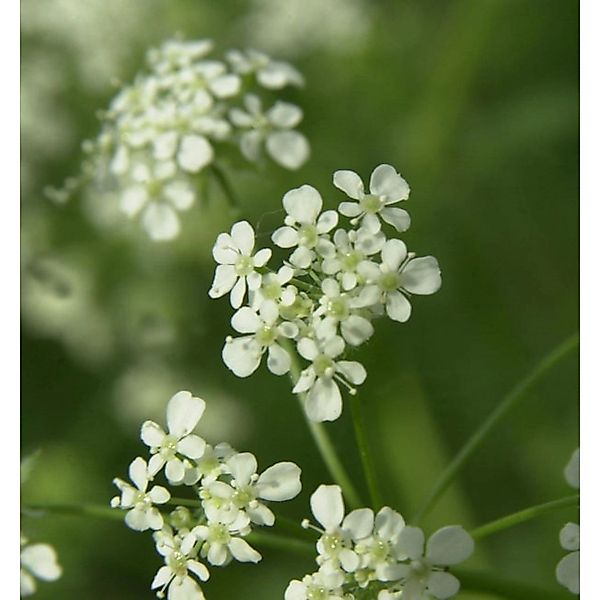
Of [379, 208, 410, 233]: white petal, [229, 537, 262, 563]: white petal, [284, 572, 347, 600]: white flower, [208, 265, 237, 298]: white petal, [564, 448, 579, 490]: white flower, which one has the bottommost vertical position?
[284, 572, 347, 600]: white flower

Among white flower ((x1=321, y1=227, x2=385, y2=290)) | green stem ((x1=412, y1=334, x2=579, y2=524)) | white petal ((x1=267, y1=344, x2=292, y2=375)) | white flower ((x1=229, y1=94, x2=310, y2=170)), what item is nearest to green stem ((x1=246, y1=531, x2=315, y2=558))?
green stem ((x1=412, y1=334, x2=579, y2=524))

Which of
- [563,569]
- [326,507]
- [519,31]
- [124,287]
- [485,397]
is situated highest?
[519,31]

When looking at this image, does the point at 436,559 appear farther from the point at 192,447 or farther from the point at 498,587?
the point at 192,447

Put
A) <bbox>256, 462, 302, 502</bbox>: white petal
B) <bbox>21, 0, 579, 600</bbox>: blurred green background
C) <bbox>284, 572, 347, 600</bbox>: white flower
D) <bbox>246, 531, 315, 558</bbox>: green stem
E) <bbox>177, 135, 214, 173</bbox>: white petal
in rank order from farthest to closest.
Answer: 1. <bbox>21, 0, 579, 600</bbox>: blurred green background
2. <bbox>177, 135, 214, 173</bbox>: white petal
3. <bbox>246, 531, 315, 558</bbox>: green stem
4. <bbox>256, 462, 302, 502</bbox>: white petal
5. <bbox>284, 572, 347, 600</bbox>: white flower

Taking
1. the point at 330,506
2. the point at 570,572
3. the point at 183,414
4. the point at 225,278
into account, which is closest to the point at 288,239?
the point at 225,278

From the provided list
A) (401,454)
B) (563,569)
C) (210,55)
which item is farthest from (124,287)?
(563,569)

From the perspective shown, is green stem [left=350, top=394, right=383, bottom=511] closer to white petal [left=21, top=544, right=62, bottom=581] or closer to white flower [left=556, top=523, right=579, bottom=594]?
white flower [left=556, top=523, right=579, bottom=594]

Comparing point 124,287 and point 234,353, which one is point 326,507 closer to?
point 234,353
